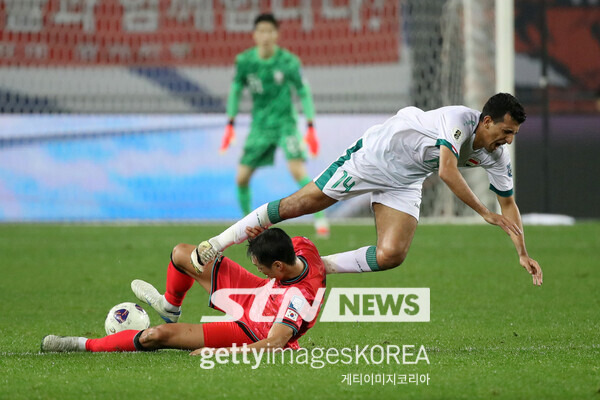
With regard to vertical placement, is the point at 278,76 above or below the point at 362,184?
above

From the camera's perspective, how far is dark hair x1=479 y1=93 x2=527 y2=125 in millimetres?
5152

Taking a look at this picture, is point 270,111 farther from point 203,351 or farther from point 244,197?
point 203,351

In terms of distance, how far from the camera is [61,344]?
4.97 m

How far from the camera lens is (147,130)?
1433cm

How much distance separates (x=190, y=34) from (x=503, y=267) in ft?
29.8

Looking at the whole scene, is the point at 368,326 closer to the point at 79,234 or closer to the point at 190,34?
the point at 79,234

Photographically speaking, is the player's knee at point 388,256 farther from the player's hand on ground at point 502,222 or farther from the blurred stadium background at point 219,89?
the blurred stadium background at point 219,89

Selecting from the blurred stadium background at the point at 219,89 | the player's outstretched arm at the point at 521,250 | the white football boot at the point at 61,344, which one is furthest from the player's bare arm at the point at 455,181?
the blurred stadium background at the point at 219,89

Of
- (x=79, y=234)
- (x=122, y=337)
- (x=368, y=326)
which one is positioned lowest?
(x=79, y=234)

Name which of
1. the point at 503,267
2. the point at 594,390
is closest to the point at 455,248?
the point at 503,267

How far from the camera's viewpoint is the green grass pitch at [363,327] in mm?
4094

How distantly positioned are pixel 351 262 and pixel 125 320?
134 cm

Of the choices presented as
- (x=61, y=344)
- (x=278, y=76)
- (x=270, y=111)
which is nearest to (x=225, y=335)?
(x=61, y=344)

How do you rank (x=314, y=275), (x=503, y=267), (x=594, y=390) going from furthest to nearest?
(x=503, y=267), (x=314, y=275), (x=594, y=390)
